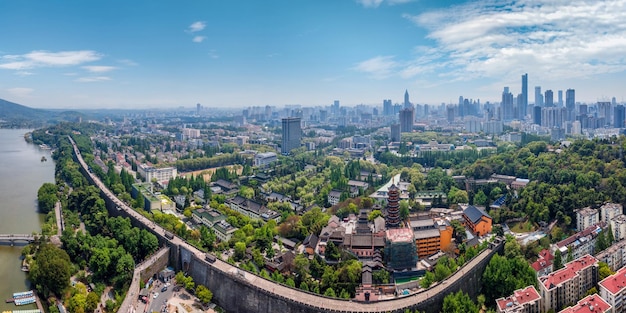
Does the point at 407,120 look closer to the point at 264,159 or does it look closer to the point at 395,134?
the point at 395,134

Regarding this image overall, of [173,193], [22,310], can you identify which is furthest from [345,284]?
[173,193]

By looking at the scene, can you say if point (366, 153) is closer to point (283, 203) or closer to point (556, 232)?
point (283, 203)

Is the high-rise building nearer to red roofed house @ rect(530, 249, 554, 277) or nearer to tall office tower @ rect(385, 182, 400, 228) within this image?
tall office tower @ rect(385, 182, 400, 228)

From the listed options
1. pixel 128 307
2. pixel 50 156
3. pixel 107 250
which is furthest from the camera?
pixel 50 156

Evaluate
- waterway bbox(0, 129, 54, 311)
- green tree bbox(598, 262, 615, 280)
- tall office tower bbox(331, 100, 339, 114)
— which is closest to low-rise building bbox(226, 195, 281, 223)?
waterway bbox(0, 129, 54, 311)

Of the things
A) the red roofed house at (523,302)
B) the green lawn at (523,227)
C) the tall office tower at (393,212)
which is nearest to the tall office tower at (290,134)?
the tall office tower at (393,212)

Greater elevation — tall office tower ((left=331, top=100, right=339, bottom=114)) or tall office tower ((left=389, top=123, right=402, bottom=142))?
tall office tower ((left=331, top=100, right=339, bottom=114))

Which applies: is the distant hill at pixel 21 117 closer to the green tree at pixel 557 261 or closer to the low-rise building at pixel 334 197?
the low-rise building at pixel 334 197
